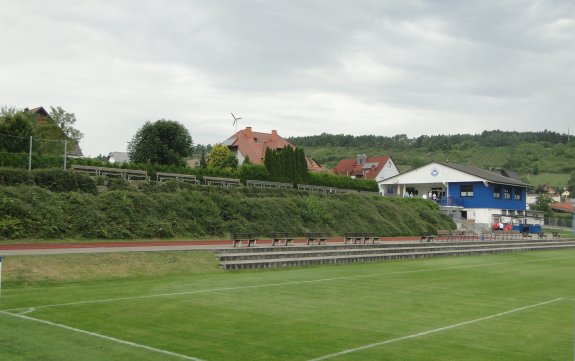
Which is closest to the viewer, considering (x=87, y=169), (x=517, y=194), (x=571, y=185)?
(x=87, y=169)

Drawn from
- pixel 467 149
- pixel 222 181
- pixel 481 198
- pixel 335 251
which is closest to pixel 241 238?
pixel 335 251

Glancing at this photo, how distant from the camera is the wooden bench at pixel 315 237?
90.4ft

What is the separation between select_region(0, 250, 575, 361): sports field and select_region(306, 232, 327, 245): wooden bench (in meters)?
8.17

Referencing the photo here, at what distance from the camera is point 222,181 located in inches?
1500

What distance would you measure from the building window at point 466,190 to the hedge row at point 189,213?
14766 millimetres

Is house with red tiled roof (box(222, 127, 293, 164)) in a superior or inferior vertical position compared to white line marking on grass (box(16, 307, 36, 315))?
superior

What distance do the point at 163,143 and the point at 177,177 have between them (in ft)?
80.4

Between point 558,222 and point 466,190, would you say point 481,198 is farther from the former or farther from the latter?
point 558,222

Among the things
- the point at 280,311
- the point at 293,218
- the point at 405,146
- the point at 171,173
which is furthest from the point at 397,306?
the point at 405,146

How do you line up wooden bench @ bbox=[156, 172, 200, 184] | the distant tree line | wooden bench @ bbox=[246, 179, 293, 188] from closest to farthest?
wooden bench @ bbox=[156, 172, 200, 184] → wooden bench @ bbox=[246, 179, 293, 188] → the distant tree line

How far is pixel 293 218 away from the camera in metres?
35.4

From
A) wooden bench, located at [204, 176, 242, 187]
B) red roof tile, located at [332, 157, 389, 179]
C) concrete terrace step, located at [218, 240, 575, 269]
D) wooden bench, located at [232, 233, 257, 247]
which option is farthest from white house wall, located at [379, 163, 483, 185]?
wooden bench, located at [232, 233, 257, 247]

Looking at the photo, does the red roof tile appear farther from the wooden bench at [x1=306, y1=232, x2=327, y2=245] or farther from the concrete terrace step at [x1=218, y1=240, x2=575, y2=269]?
the wooden bench at [x1=306, y1=232, x2=327, y2=245]

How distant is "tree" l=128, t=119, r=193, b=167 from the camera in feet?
192
